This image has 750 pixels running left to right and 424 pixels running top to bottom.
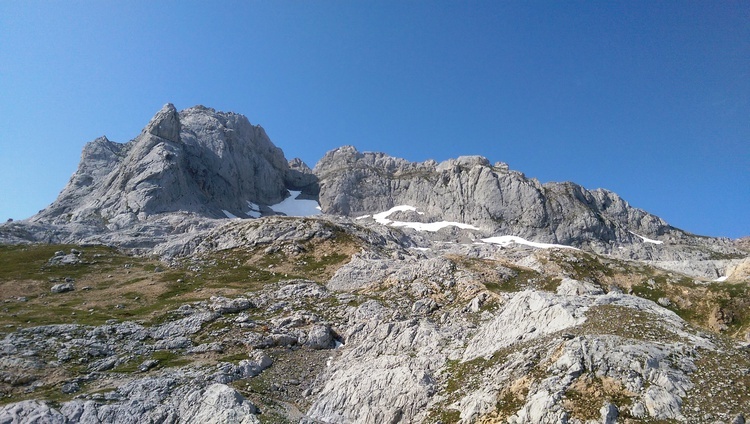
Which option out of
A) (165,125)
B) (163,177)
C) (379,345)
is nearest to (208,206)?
(163,177)

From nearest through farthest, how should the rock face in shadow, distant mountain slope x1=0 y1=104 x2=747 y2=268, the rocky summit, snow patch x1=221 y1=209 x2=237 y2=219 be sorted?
the rocky summit → distant mountain slope x1=0 y1=104 x2=747 y2=268 → the rock face in shadow → snow patch x1=221 y1=209 x2=237 y2=219

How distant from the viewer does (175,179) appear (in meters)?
146

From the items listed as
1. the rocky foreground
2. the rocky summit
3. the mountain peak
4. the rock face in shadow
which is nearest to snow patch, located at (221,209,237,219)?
the rock face in shadow

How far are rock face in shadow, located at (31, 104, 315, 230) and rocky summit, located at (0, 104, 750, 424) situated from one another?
64.0ft

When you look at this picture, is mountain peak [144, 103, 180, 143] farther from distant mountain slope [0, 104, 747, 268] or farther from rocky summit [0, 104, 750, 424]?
rocky summit [0, 104, 750, 424]

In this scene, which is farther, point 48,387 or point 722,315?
point 722,315

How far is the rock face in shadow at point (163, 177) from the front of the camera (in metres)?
132

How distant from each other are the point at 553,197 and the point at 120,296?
18047 centimetres

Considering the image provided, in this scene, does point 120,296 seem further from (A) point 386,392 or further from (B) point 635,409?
(B) point 635,409

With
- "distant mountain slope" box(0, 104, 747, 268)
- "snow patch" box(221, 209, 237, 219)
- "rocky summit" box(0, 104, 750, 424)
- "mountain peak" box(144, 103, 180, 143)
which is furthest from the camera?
"snow patch" box(221, 209, 237, 219)

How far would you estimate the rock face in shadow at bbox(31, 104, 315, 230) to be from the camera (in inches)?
5207

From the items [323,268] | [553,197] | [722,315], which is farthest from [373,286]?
[553,197]

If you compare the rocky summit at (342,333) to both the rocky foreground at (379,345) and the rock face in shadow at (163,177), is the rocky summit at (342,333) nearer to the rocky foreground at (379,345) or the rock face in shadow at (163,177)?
the rocky foreground at (379,345)

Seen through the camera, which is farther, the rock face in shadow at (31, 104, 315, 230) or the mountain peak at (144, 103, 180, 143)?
the mountain peak at (144, 103, 180, 143)
